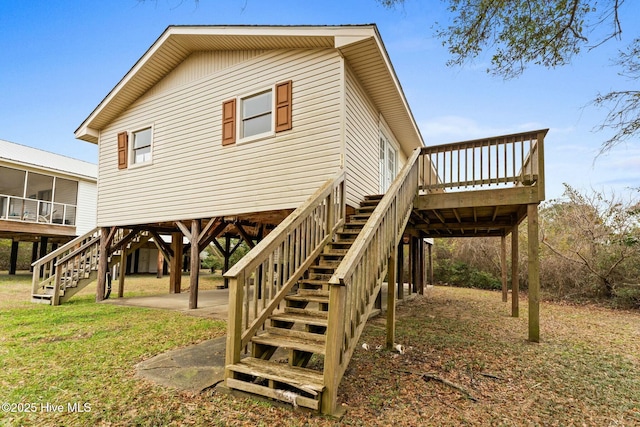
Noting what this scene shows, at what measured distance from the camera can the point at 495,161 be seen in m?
6.09

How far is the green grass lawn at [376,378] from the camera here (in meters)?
2.98

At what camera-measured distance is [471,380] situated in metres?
3.90

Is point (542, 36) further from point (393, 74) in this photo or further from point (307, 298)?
point (307, 298)

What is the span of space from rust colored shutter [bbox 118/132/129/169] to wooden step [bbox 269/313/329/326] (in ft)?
24.8

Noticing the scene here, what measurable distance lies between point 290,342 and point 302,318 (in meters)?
0.45

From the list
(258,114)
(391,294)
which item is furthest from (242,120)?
(391,294)

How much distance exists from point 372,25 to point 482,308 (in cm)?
808

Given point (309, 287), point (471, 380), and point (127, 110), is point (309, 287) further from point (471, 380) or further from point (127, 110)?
point (127, 110)

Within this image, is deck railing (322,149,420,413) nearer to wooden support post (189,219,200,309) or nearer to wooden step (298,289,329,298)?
wooden step (298,289,329,298)

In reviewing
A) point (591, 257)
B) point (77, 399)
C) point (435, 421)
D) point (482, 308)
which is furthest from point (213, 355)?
point (591, 257)

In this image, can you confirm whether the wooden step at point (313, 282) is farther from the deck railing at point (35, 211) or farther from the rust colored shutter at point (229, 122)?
the deck railing at point (35, 211)

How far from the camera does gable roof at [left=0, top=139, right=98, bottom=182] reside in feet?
46.1

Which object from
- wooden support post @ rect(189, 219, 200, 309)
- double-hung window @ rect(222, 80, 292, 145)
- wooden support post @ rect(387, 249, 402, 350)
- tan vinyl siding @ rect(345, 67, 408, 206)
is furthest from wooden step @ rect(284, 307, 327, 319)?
wooden support post @ rect(189, 219, 200, 309)

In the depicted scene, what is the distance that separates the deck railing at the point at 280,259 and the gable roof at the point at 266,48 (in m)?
2.38
